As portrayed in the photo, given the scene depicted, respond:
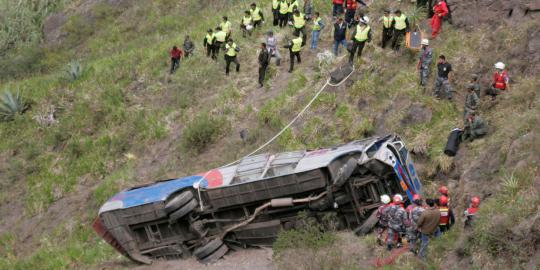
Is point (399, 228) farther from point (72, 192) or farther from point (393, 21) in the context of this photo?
point (72, 192)

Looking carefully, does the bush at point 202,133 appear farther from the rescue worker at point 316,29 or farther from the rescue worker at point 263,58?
the rescue worker at point 316,29

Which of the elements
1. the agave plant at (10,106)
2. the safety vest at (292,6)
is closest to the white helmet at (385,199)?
the safety vest at (292,6)

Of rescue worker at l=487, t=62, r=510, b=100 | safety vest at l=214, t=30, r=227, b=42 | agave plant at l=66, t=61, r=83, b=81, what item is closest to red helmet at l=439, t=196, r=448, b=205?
rescue worker at l=487, t=62, r=510, b=100

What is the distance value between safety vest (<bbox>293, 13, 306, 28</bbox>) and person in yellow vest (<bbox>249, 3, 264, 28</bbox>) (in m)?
2.94

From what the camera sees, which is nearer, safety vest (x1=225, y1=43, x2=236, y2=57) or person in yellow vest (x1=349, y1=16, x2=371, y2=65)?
person in yellow vest (x1=349, y1=16, x2=371, y2=65)

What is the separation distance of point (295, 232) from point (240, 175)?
2.06 metres

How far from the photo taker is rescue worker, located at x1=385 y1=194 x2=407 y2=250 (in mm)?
12844

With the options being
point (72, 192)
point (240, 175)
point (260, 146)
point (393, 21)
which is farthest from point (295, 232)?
point (72, 192)

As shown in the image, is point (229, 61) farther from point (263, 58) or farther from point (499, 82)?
point (499, 82)

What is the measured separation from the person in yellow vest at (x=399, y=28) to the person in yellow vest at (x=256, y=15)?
7.33 metres

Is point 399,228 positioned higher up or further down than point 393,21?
further down

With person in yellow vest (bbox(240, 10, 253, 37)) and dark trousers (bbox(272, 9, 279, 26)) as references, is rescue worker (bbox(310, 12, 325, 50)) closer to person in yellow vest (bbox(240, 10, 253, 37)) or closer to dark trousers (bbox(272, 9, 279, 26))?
dark trousers (bbox(272, 9, 279, 26))

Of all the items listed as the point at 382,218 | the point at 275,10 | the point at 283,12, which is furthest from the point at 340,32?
the point at 382,218

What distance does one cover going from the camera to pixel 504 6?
18906 millimetres
